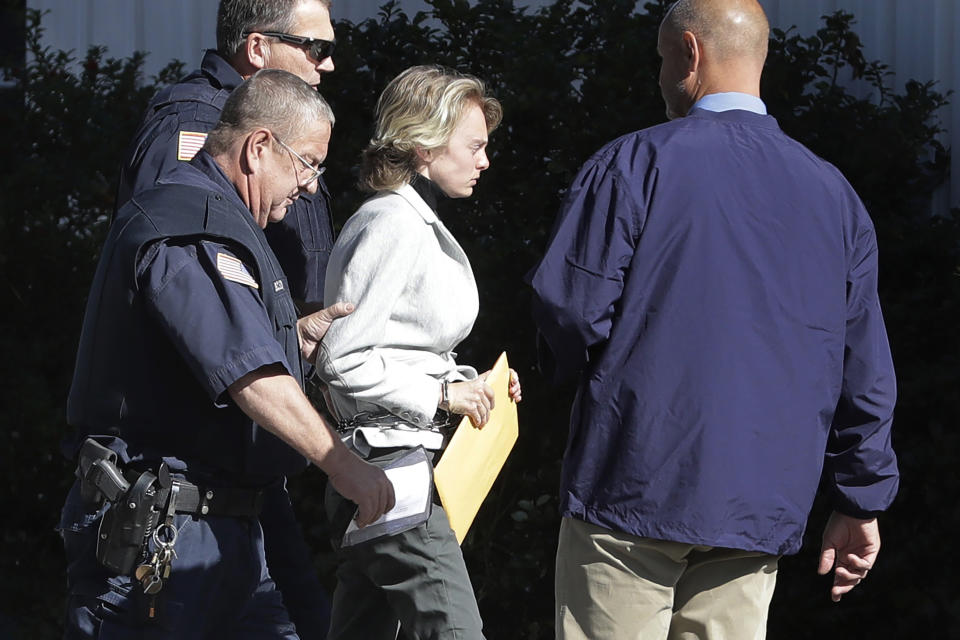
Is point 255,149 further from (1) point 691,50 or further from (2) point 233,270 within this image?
(1) point 691,50

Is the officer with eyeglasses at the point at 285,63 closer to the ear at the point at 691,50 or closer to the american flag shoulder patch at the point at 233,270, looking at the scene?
the american flag shoulder patch at the point at 233,270

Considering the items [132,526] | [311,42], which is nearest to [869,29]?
[311,42]

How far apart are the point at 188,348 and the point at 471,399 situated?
0.95 meters

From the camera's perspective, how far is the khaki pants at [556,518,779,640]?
9.05 ft

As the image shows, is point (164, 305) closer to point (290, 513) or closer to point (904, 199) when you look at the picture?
point (290, 513)

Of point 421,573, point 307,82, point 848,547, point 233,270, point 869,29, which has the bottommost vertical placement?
point 421,573

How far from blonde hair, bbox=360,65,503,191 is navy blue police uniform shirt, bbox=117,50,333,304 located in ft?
0.66

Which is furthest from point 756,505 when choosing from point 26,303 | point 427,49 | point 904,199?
point 26,303

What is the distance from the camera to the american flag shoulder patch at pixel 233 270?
264 centimetres

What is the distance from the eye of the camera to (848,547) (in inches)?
119

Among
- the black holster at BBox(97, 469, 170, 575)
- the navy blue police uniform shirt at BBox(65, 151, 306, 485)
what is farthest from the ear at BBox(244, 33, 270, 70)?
the black holster at BBox(97, 469, 170, 575)

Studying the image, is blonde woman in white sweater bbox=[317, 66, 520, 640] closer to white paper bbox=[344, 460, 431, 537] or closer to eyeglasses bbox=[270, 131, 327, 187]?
white paper bbox=[344, 460, 431, 537]

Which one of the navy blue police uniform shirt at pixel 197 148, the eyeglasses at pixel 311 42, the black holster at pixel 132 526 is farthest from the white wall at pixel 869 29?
the black holster at pixel 132 526

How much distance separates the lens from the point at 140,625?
8.88ft
